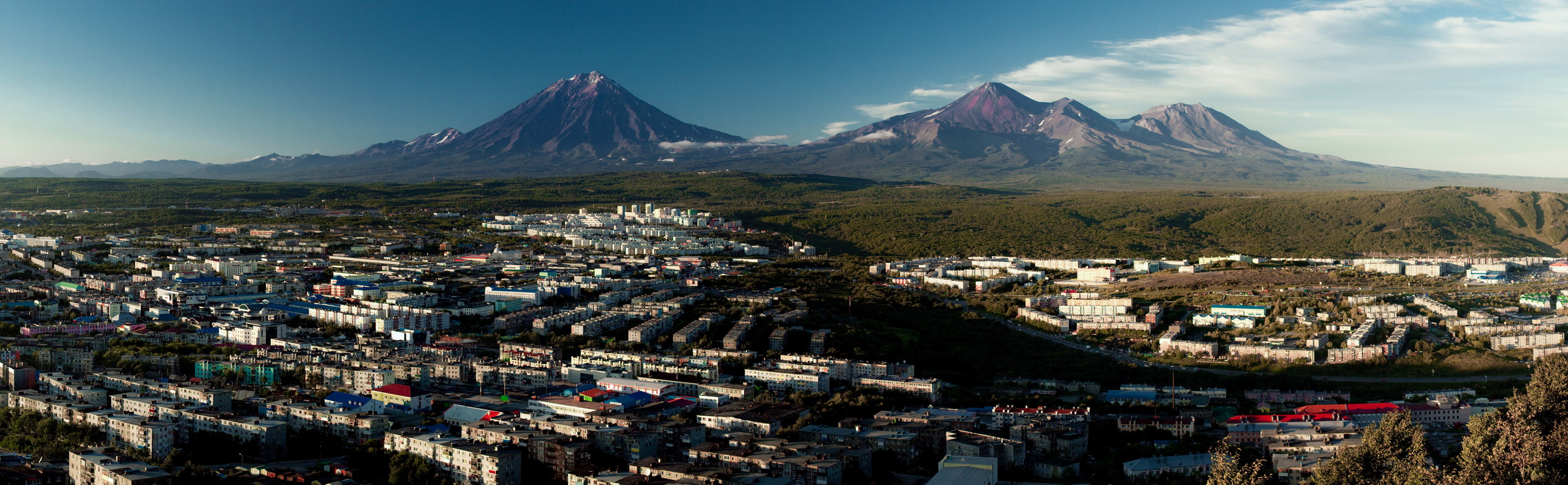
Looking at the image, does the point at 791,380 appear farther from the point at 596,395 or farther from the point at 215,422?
the point at 215,422

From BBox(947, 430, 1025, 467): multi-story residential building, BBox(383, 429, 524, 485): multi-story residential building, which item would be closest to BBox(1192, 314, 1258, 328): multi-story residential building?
BBox(947, 430, 1025, 467): multi-story residential building

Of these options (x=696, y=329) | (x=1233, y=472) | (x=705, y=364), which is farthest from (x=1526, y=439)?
(x=696, y=329)

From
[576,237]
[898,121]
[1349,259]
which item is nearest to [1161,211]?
[1349,259]

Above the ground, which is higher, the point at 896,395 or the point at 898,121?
the point at 898,121

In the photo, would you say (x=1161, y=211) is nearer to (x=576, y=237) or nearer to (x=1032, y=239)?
(x=1032, y=239)

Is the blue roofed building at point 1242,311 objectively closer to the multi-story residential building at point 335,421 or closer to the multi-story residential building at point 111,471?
the multi-story residential building at point 335,421
